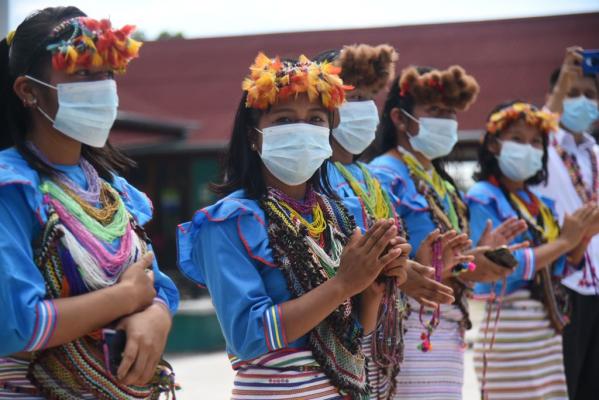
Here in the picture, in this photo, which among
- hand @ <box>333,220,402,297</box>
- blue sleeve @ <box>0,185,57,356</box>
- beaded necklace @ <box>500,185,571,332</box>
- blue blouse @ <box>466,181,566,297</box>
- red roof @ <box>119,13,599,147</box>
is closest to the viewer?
blue sleeve @ <box>0,185,57,356</box>

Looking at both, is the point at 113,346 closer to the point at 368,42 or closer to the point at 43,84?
the point at 43,84

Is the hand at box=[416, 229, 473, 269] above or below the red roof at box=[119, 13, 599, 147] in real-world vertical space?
above

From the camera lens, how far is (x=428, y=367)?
4.42 metres

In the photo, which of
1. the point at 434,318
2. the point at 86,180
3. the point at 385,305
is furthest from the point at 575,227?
the point at 86,180

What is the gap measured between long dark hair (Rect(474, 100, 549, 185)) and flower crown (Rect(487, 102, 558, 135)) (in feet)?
0.21

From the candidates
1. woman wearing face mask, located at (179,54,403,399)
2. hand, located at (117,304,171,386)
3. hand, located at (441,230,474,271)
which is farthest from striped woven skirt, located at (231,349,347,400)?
hand, located at (441,230,474,271)

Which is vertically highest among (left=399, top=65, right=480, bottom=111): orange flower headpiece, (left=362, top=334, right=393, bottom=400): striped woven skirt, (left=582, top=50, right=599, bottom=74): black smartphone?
(left=399, top=65, right=480, bottom=111): orange flower headpiece

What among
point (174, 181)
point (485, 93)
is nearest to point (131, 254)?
point (485, 93)

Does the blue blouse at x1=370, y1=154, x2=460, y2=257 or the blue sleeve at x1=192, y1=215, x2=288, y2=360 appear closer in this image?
the blue sleeve at x1=192, y1=215, x2=288, y2=360

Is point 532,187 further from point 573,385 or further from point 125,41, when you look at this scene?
point 125,41

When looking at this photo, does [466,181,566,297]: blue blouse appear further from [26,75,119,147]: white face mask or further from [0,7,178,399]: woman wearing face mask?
[26,75,119,147]: white face mask

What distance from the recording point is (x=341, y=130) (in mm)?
4246

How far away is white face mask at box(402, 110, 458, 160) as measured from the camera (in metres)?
4.69

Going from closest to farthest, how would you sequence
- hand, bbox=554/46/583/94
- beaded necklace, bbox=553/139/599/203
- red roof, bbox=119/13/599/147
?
1. beaded necklace, bbox=553/139/599/203
2. hand, bbox=554/46/583/94
3. red roof, bbox=119/13/599/147
